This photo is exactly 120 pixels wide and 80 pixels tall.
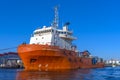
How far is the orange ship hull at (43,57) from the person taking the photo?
2068 inches

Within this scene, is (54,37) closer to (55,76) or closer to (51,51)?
(51,51)

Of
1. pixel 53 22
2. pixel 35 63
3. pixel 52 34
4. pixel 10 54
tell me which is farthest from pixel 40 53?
pixel 10 54

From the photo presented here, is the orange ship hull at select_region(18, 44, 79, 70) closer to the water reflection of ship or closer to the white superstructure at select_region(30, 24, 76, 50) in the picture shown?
the white superstructure at select_region(30, 24, 76, 50)

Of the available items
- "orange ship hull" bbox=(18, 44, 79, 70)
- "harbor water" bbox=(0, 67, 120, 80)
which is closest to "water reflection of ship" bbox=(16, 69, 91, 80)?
"harbor water" bbox=(0, 67, 120, 80)

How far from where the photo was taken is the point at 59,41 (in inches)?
2320

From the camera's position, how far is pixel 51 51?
2090 inches

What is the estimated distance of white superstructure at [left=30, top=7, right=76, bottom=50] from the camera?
2277 inches

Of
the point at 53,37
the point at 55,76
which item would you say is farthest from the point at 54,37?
the point at 55,76

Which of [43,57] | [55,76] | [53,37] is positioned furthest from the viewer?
[53,37]

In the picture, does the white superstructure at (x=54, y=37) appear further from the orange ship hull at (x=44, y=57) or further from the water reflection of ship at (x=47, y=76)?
the water reflection of ship at (x=47, y=76)

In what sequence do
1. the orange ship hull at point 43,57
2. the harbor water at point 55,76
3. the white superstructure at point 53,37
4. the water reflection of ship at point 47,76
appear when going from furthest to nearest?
the white superstructure at point 53,37
the orange ship hull at point 43,57
the harbor water at point 55,76
the water reflection of ship at point 47,76

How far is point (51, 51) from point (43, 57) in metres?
1.96

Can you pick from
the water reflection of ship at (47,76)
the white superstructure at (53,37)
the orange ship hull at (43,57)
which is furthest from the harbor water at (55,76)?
the white superstructure at (53,37)

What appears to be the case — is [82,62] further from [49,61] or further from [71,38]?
[49,61]
